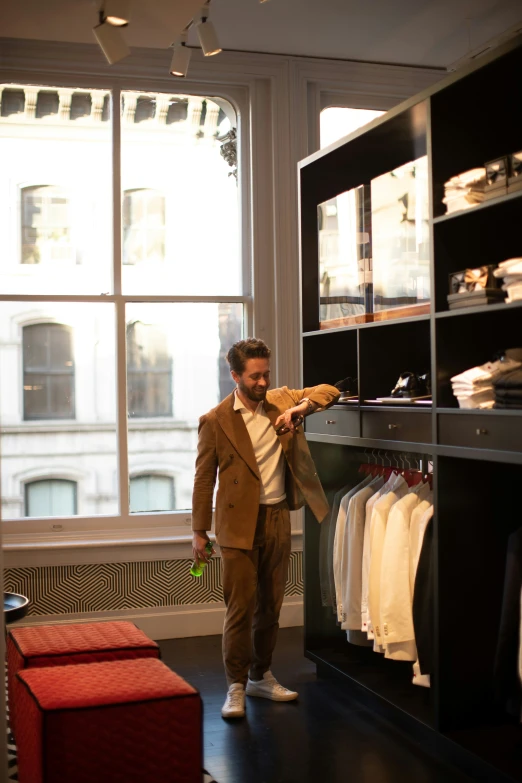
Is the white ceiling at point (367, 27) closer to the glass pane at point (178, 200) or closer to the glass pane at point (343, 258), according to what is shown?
the glass pane at point (178, 200)

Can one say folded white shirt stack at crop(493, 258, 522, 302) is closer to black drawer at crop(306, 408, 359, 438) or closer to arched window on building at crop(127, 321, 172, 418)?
black drawer at crop(306, 408, 359, 438)

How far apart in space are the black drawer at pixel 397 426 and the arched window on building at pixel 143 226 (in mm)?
2216

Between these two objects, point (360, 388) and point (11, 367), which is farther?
point (11, 367)

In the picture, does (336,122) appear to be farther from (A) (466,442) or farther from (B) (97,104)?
(A) (466,442)

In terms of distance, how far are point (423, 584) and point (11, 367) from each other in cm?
305

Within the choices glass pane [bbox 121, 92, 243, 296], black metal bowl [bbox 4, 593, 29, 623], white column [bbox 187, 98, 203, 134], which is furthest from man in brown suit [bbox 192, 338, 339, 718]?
white column [bbox 187, 98, 203, 134]

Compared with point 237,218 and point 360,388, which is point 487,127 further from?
point 237,218

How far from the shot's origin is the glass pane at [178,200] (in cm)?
576

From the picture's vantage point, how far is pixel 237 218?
597cm

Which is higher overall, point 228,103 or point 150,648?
point 228,103

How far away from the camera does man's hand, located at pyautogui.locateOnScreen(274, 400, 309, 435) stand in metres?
4.08

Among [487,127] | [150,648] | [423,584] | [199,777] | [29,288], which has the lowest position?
[199,777]

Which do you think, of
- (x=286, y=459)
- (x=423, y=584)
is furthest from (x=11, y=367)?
(x=423, y=584)

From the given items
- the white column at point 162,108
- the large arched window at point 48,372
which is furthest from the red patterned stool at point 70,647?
the white column at point 162,108
